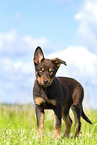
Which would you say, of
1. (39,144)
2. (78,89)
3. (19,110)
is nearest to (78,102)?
(78,89)

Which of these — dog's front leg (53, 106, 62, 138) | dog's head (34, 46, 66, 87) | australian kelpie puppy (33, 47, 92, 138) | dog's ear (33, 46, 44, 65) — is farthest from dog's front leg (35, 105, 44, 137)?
dog's ear (33, 46, 44, 65)

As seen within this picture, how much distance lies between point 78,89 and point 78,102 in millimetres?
320

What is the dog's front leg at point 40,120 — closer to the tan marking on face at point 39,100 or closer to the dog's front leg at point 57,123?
the tan marking on face at point 39,100

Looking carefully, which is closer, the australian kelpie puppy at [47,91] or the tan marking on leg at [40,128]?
the australian kelpie puppy at [47,91]

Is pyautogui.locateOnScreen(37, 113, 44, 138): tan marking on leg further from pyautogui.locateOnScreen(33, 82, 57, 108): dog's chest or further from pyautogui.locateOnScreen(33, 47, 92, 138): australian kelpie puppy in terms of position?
pyautogui.locateOnScreen(33, 82, 57, 108): dog's chest

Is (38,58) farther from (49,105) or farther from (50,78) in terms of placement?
(49,105)

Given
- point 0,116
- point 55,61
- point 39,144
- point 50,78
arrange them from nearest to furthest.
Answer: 1. point 39,144
2. point 50,78
3. point 55,61
4. point 0,116

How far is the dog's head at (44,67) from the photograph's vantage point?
4380mm

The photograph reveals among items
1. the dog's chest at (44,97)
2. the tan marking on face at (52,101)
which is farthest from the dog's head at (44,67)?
the tan marking on face at (52,101)

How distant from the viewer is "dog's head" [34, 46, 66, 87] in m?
4.38

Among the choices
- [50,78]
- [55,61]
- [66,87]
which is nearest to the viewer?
[50,78]

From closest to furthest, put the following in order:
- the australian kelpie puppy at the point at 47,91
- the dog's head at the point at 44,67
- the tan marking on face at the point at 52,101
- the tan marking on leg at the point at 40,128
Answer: the dog's head at the point at 44,67 < the australian kelpie puppy at the point at 47,91 < the tan marking on leg at the point at 40,128 < the tan marking on face at the point at 52,101

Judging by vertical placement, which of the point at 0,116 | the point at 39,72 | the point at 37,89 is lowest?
the point at 0,116

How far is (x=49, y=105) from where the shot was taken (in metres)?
4.86
